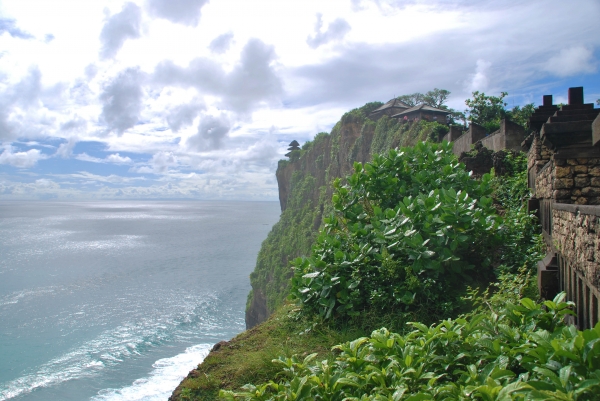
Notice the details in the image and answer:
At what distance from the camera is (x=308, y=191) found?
4591 cm

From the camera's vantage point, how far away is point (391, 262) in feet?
16.3

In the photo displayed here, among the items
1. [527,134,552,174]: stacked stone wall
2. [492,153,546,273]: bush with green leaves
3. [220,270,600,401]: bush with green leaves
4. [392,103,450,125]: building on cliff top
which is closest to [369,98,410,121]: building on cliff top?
[392,103,450,125]: building on cliff top

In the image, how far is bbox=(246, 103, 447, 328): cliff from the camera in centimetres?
3562

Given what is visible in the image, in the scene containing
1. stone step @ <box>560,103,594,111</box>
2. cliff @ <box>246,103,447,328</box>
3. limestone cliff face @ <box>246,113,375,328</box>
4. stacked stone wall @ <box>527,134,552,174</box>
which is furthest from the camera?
limestone cliff face @ <box>246,113,375,328</box>

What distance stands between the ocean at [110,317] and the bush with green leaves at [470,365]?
23.2m

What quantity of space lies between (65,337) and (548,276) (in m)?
34.8

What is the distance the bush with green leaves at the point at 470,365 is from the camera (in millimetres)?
1991

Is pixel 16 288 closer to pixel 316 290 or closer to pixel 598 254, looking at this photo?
pixel 316 290

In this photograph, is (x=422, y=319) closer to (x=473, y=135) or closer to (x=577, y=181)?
(x=577, y=181)

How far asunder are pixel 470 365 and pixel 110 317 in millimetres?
39123

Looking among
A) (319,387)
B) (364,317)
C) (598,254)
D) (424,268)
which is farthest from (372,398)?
(424,268)

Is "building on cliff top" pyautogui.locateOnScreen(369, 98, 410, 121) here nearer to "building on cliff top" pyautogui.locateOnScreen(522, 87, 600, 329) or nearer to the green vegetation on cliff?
the green vegetation on cliff

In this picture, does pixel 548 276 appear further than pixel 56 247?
No

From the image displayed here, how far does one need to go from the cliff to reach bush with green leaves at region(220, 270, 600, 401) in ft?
89.8
